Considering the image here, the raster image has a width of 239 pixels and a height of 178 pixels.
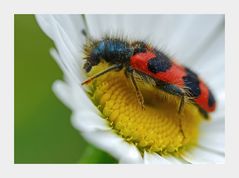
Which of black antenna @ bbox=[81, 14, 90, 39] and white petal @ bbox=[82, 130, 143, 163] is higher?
black antenna @ bbox=[81, 14, 90, 39]

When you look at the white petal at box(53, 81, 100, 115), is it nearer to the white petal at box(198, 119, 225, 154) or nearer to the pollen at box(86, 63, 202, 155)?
the pollen at box(86, 63, 202, 155)

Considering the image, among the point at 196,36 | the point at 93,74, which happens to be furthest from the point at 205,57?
the point at 93,74

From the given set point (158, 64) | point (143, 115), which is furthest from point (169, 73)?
point (143, 115)

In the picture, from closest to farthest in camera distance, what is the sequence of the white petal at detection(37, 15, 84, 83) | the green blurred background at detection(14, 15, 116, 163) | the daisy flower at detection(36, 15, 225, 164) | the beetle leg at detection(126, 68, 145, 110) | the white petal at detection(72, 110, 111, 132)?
1. the white petal at detection(72, 110, 111, 132)
2. the daisy flower at detection(36, 15, 225, 164)
3. the white petal at detection(37, 15, 84, 83)
4. the beetle leg at detection(126, 68, 145, 110)
5. the green blurred background at detection(14, 15, 116, 163)

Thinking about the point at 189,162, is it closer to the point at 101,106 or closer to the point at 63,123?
the point at 101,106

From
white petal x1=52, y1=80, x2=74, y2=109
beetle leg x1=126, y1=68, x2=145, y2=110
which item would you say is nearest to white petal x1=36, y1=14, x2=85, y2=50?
beetle leg x1=126, y1=68, x2=145, y2=110

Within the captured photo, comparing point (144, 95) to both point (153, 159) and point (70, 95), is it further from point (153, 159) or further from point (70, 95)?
point (70, 95)

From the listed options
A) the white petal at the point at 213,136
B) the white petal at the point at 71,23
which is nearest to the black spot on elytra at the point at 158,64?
the white petal at the point at 71,23

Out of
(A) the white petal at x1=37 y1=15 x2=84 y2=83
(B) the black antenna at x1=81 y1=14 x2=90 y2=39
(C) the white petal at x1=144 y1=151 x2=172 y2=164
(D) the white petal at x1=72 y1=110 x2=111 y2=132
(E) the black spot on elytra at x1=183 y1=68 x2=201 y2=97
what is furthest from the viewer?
(B) the black antenna at x1=81 y1=14 x2=90 y2=39
